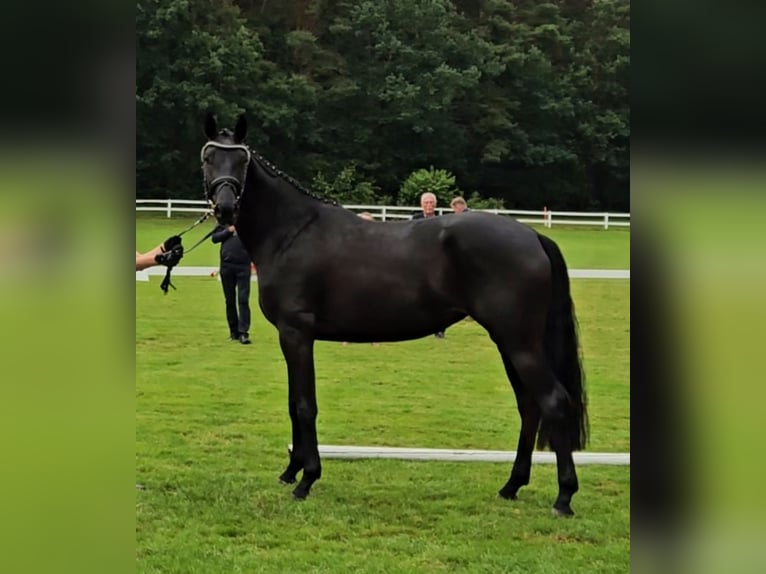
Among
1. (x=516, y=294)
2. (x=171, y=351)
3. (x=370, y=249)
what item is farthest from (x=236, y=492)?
(x=171, y=351)

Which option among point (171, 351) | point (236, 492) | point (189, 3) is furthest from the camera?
point (171, 351)

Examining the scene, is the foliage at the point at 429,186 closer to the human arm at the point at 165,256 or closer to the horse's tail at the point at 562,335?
the horse's tail at the point at 562,335

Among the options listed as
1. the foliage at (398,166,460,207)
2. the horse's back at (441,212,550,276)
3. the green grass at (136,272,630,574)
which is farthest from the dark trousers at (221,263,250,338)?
the horse's back at (441,212,550,276)

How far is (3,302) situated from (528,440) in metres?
4.09

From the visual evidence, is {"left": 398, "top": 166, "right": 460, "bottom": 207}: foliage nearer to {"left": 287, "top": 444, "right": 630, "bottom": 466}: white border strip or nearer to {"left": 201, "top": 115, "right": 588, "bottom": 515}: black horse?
{"left": 201, "top": 115, "right": 588, "bottom": 515}: black horse

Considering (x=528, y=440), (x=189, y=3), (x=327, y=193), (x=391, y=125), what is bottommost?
(x=528, y=440)

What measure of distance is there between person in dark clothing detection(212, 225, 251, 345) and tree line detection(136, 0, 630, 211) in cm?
229

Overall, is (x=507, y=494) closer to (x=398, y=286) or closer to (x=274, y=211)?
(x=398, y=286)

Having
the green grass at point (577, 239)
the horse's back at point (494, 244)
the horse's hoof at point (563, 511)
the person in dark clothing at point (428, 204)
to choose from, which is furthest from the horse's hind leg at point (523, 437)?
the person in dark clothing at point (428, 204)

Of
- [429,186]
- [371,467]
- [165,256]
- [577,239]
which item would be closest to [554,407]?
[577,239]

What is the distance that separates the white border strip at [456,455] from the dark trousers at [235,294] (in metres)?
3.03

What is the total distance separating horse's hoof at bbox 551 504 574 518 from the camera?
13.6ft

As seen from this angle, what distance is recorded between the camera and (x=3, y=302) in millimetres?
755

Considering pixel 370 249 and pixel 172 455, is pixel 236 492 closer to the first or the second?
pixel 172 455
